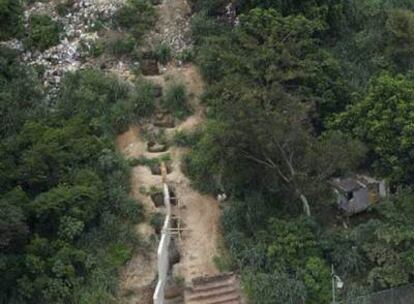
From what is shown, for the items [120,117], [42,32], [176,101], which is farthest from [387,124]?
[42,32]

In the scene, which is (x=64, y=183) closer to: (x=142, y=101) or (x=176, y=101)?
(x=142, y=101)

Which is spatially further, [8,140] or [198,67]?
[198,67]

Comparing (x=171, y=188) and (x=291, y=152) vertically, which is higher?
(x=291, y=152)

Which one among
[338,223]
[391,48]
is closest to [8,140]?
[338,223]

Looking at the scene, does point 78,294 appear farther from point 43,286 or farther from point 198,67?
point 198,67

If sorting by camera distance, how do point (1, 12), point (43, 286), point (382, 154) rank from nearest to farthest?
point (43, 286) < point (382, 154) < point (1, 12)

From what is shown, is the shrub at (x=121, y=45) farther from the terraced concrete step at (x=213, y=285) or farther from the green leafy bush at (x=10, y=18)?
the terraced concrete step at (x=213, y=285)

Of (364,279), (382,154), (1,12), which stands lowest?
(364,279)
